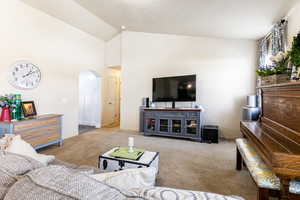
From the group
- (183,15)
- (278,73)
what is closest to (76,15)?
(183,15)

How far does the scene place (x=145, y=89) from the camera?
519 cm

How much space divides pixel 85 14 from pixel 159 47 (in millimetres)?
2302

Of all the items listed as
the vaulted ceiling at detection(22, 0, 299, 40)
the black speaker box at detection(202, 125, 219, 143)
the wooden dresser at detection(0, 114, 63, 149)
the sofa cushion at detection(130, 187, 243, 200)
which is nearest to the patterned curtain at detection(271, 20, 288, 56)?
the vaulted ceiling at detection(22, 0, 299, 40)

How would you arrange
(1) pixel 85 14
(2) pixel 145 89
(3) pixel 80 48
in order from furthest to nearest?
1. (2) pixel 145 89
2. (3) pixel 80 48
3. (1) pixel 85 14

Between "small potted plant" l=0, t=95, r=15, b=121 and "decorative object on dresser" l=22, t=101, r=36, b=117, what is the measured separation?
0.24 meters

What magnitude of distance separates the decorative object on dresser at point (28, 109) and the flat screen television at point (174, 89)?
3.03 metres

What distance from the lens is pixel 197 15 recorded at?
3.21m

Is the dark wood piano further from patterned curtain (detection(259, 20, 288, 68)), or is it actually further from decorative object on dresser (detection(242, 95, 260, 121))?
decorative object on dresser (detection(242, 95, 260, 121))

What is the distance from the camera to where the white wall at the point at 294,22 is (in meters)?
2.42

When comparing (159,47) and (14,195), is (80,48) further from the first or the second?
(14,195)

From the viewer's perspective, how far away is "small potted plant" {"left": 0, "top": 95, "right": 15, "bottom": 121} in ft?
9.21

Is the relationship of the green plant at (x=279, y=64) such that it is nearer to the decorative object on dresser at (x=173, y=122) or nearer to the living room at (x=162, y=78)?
the living room at (x=162, y=78)

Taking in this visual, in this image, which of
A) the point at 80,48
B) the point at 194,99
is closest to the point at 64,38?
the point at 80,48

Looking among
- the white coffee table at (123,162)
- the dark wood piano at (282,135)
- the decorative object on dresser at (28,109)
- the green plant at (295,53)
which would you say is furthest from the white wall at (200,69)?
the white coffee table at (123,162)
